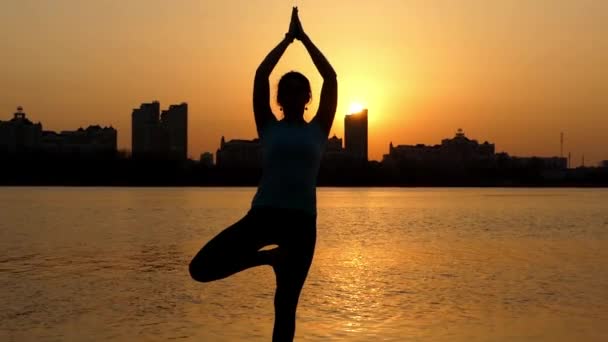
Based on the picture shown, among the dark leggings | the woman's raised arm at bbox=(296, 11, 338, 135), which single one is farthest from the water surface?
the woman's raised arm at bbox=(296, 11, 338, 135)

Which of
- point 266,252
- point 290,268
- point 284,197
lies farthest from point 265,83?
point 290,268

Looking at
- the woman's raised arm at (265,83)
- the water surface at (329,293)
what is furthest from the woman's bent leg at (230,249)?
the water surface at (329,293)

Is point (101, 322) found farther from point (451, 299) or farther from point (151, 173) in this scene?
point (151, 173)

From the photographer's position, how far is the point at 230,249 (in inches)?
198

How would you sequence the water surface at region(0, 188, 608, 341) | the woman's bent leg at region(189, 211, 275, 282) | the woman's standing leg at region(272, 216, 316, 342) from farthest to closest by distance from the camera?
the water surface at region(0, 188, 608, 341) → the woman's standing leg at region(272, 216, 316, 342) → the woman's bent leg at region(189, 211, 275, 282)

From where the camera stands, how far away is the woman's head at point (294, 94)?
5.41 metres

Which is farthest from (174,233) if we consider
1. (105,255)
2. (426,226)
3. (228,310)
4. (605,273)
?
(228,310)

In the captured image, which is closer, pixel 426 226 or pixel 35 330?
pixel 35 330

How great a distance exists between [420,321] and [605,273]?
8347 mm

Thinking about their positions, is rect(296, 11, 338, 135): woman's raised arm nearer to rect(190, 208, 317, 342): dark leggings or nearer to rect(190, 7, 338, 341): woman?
rect(190, 7, 338, 341): woman

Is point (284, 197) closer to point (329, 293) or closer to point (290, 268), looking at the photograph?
point (290, 268)

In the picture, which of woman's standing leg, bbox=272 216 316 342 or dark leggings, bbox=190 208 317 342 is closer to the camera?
dark leggings, bbox=190 208 317 342

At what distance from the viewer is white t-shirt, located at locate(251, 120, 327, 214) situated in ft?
16.8

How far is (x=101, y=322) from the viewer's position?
11.7 meters
